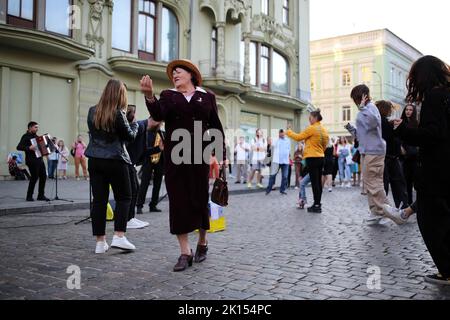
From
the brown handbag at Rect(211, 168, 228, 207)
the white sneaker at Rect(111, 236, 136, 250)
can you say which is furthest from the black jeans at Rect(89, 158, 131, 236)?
the brown handbag at Rect(211, 168, 228, 207)

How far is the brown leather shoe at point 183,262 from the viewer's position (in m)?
3.81

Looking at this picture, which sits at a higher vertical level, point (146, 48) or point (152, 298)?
point (146, 48)

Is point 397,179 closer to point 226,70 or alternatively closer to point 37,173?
point 37,173

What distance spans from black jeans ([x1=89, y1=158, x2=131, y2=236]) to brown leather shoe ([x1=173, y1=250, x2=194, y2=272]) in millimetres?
1086

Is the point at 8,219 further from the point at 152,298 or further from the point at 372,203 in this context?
the point at 372,203

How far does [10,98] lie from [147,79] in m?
14.2

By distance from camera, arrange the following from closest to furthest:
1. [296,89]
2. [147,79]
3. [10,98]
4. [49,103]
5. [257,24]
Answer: [147,79] < [10,98] < [49,103] < [257,24] < [296,89]

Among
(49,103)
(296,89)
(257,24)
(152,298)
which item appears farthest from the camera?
(296,89)

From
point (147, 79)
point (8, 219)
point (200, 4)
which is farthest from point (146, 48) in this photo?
point (147, 79)

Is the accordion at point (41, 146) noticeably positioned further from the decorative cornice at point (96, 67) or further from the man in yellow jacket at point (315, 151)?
the decorative cornice at point (96, 67)

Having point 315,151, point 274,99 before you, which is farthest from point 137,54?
point 315,151

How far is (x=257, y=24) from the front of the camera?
26.8 meters

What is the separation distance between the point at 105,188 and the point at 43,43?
12718 mm

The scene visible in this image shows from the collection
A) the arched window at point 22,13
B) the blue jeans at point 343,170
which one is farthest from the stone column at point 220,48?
the arched window at point 22,13
